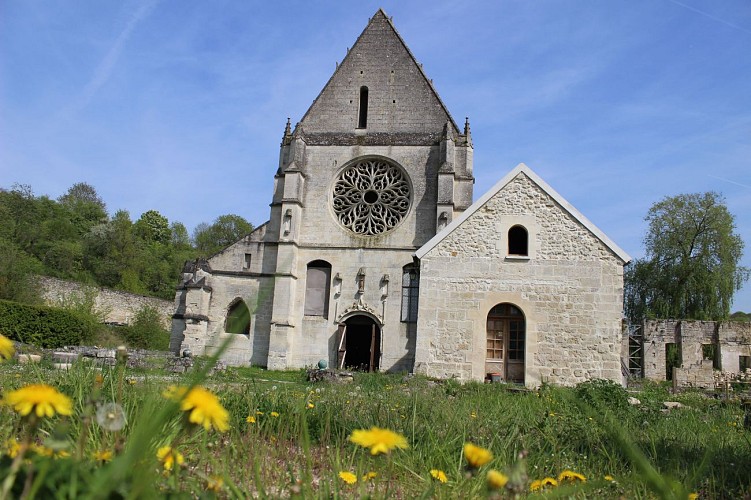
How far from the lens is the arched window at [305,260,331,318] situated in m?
22.1

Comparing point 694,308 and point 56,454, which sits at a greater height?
point 694,308

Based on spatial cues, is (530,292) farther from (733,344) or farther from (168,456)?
(733,344)

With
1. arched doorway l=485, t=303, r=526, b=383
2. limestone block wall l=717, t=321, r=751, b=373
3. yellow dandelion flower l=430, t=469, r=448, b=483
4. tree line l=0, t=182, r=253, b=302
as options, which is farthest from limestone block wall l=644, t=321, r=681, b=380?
tree line l=0, t=182, r=253, b=302

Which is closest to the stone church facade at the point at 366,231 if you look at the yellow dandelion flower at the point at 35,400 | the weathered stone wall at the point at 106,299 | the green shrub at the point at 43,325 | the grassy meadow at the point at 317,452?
the green shrub at the point at 43,325

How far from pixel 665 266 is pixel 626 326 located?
32.2 feet

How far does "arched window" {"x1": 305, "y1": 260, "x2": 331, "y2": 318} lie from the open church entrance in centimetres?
107

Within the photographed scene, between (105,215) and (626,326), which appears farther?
(105,215)

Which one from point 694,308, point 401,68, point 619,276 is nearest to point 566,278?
point 619,276

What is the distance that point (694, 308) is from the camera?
112 ft

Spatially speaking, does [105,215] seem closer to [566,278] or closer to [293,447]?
[566,278]

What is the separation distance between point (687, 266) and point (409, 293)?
71.7 ft

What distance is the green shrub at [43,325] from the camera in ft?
71.9

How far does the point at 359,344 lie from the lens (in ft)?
73.2

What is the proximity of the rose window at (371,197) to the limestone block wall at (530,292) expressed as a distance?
25.4 ft
